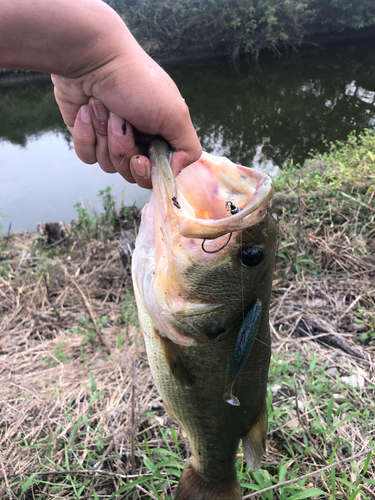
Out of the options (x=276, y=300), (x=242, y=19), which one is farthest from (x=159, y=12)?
(x=276, y=300)

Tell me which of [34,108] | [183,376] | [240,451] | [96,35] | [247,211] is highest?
[96,35]

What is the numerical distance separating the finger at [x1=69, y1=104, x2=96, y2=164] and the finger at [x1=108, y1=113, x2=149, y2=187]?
111 mm

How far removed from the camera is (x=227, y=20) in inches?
939

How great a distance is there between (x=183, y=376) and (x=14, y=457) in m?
1.40

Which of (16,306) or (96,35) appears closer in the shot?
(96,35)

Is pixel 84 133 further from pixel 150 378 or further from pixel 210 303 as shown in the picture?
pixel 150 378

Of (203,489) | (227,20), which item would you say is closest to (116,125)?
(203,489)

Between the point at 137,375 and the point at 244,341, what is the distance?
5.19 feet

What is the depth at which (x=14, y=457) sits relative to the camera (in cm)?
192

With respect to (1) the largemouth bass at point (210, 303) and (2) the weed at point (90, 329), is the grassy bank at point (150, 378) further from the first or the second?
(1) the largemouth bass at point (210, 303)

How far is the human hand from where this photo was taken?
3.66ft

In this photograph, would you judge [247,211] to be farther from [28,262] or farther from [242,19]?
[242,19]

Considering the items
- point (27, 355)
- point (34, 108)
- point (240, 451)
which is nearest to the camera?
point (240, 451)

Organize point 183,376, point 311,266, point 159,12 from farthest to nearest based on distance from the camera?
point 159,12 < point 311,266 < point 183,376
